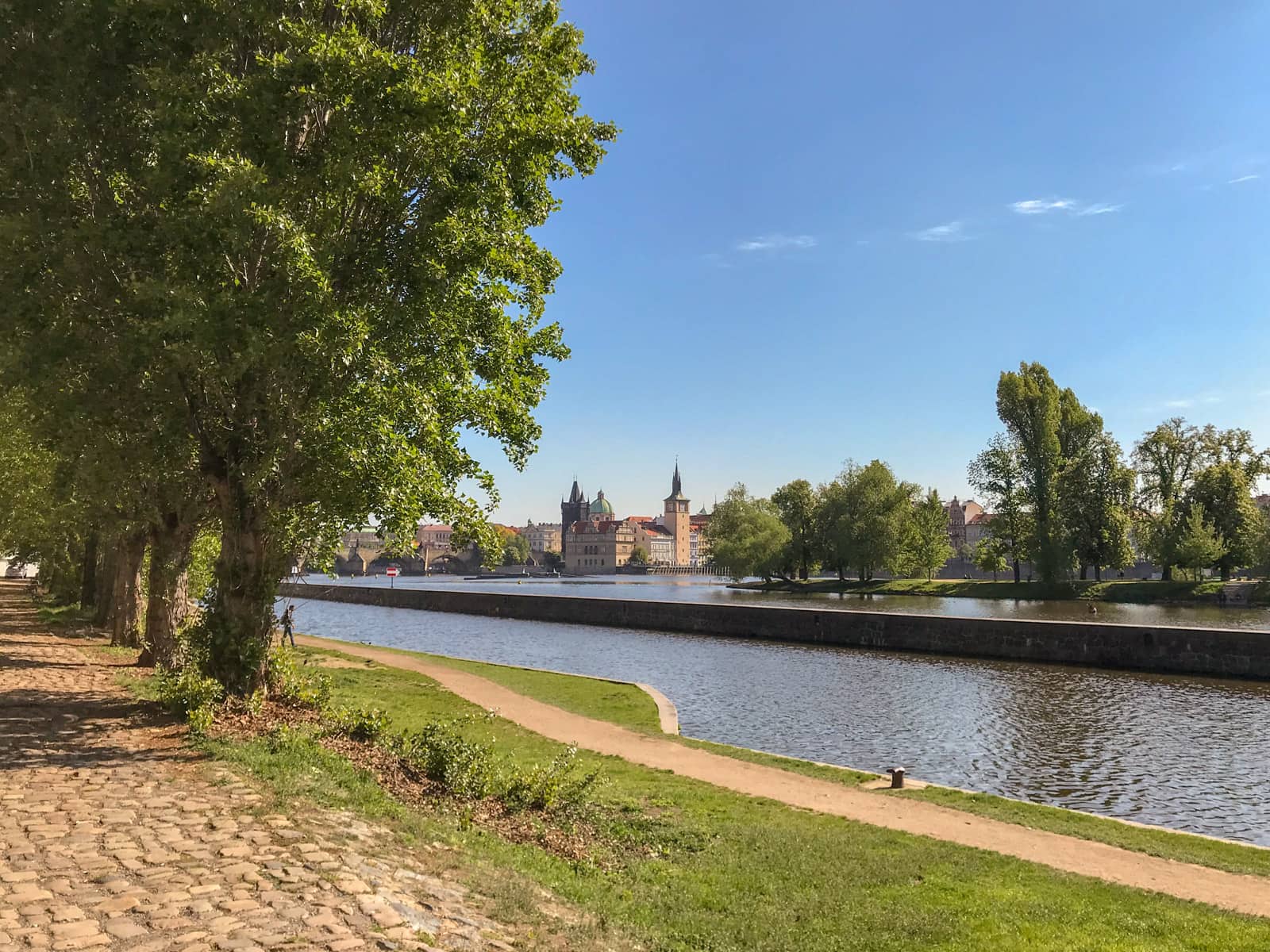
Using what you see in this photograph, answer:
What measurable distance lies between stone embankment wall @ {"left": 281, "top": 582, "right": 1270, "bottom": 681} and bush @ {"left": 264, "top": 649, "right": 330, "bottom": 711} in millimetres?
1773

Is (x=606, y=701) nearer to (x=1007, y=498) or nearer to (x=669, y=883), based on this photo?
(x=669, y=883)

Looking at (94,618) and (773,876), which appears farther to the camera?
(94,618)

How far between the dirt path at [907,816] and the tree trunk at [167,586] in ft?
27.2

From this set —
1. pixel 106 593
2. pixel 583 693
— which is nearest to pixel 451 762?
pixel 583 693

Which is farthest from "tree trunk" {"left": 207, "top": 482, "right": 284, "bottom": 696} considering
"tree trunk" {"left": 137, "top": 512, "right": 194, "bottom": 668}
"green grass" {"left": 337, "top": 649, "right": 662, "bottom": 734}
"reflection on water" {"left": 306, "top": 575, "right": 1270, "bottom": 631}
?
"reflection on water" {"left": 306, "top": 575, "right": 1270, "bottom": 631}

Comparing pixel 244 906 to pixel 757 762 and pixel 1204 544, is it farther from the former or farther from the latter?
pixel 1204 544

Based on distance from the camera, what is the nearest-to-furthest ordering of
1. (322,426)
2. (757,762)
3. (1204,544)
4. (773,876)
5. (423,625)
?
(773,876), (322,426), (757,762), (423,625), (1204,544)

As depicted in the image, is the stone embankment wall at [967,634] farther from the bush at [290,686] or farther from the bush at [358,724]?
the bush at [358,724]

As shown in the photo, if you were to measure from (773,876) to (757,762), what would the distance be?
8.73m

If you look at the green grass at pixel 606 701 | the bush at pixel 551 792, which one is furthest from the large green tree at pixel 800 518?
the bush at pixel 551 792

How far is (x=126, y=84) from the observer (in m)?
13.3

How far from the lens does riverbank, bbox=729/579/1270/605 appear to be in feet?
240

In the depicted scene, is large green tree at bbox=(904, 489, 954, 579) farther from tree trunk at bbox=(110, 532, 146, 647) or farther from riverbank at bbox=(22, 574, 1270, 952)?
riverbank at bbox=(22, 574, 1270, 952)

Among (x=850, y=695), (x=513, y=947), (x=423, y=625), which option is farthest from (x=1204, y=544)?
(x=513, y=947)
